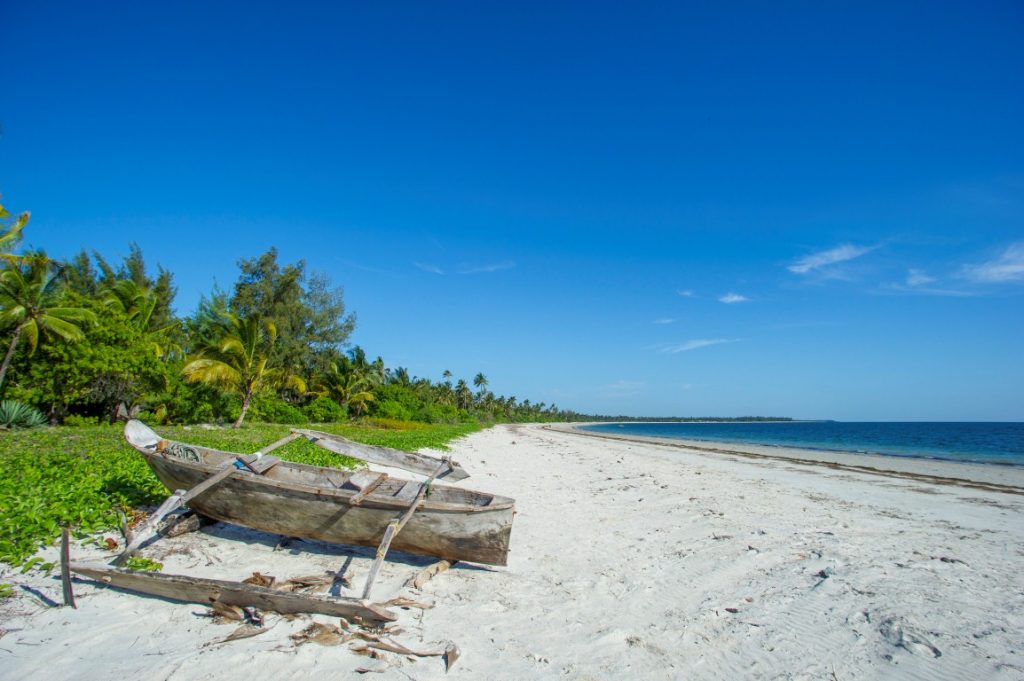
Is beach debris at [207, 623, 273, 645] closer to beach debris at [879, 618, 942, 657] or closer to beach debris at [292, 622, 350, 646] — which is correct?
beach debris at [292, 622, 350, 646]

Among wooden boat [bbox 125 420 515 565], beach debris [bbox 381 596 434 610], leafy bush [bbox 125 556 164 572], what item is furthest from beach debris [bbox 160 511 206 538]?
beach debris [bbox 381 596 434 610]

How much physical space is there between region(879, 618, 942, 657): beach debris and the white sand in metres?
0.01

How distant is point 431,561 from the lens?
5055mm

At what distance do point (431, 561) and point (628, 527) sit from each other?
3.29 m

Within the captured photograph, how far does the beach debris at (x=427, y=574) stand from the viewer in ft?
14.0

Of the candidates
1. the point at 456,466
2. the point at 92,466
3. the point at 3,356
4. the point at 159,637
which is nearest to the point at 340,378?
the point at 3,356

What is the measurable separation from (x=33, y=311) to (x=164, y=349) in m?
6.28

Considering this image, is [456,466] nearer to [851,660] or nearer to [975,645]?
[851,660]

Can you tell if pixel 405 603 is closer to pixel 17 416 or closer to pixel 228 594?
pixel 228 594

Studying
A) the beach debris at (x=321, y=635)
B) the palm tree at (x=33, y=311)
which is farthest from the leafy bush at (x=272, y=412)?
the beach debris at (x=321, y=635)

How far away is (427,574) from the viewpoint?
440cm

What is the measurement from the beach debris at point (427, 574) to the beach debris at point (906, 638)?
12.6 ft

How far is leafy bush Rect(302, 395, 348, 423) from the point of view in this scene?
29.5 meters

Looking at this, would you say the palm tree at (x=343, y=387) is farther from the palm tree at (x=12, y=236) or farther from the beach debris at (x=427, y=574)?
the beach debris at (x=427, y=574)
